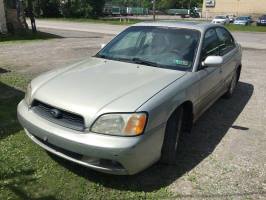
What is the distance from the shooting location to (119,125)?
10.1ft

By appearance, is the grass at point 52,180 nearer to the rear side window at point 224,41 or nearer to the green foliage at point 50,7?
the rear side window at point 224,41

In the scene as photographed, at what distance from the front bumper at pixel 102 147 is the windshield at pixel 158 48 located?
1.22 meters

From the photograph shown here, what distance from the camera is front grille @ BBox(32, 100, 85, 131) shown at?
3.17 metres

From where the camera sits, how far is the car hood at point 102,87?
3176 mm

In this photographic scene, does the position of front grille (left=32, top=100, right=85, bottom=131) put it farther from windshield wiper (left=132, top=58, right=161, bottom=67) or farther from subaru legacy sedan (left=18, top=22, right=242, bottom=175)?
windshield wiper (left=132, top=58, right=161, bottom=67)

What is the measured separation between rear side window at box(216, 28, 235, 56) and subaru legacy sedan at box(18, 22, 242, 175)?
2.12 feet

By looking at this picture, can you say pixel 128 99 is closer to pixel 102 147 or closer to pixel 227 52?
pixel 102 147

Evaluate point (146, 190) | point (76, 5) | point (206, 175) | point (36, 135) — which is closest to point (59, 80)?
point (36, 135)

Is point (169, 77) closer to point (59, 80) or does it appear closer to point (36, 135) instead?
point (59, 80)

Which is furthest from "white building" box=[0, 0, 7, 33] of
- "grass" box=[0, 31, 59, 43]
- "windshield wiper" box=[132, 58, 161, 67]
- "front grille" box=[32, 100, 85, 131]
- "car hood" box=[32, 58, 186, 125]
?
"front grille" box=[32, 100, 85, 131]

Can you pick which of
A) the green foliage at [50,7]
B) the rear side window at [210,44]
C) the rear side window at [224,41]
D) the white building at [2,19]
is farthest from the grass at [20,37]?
the green foliage at [50,7]

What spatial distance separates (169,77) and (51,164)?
1.67 metres

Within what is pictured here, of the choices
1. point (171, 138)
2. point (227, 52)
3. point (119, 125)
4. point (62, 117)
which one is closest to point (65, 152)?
point (62, 117)

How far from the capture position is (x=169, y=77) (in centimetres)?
386
